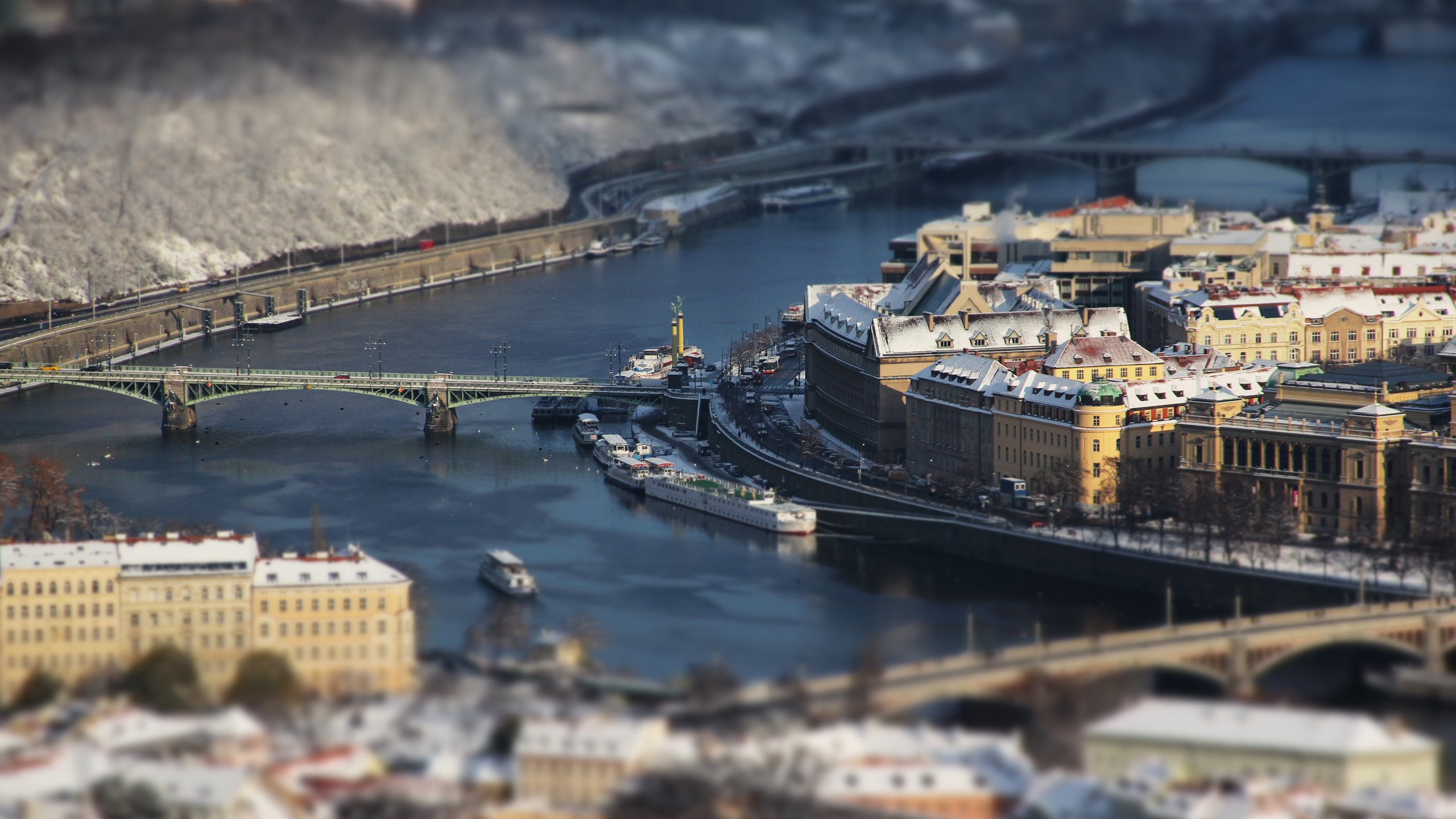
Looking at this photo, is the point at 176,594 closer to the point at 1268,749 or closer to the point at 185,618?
the point at 185,618

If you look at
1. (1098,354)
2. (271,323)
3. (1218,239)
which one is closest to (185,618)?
(1098,354)

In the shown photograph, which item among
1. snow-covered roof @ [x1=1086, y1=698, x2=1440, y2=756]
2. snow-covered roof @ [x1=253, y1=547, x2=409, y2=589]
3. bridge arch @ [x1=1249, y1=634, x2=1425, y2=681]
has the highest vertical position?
snow-covered roof @ [x1=253, y1=547, x2=409, y2=589]

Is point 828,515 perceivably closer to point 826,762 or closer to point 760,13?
point 826,762

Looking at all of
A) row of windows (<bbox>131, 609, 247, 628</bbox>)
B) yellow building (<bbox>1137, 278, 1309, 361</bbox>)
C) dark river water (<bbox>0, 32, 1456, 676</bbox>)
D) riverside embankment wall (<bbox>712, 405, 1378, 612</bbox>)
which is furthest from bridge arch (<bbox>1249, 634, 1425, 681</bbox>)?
yellow building (<bbox>1137, 278, 1309, 361</bbox>)

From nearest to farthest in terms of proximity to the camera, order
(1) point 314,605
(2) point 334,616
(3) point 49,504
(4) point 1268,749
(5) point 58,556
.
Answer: (4) point 1268,749 < (2) point 334,616 < (1) point 314,605 < (5) point 58,556 < (3) point 49,504

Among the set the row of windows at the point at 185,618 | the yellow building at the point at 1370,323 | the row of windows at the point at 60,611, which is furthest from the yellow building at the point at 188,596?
the yellow building at the point at 1370,323

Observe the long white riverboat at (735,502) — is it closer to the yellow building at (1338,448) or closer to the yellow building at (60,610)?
the yellow building at (1338,448)

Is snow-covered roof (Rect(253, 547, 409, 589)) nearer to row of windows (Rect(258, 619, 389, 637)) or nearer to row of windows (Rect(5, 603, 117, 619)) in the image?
row of windows (Rect(258, 619, 389, 637))
